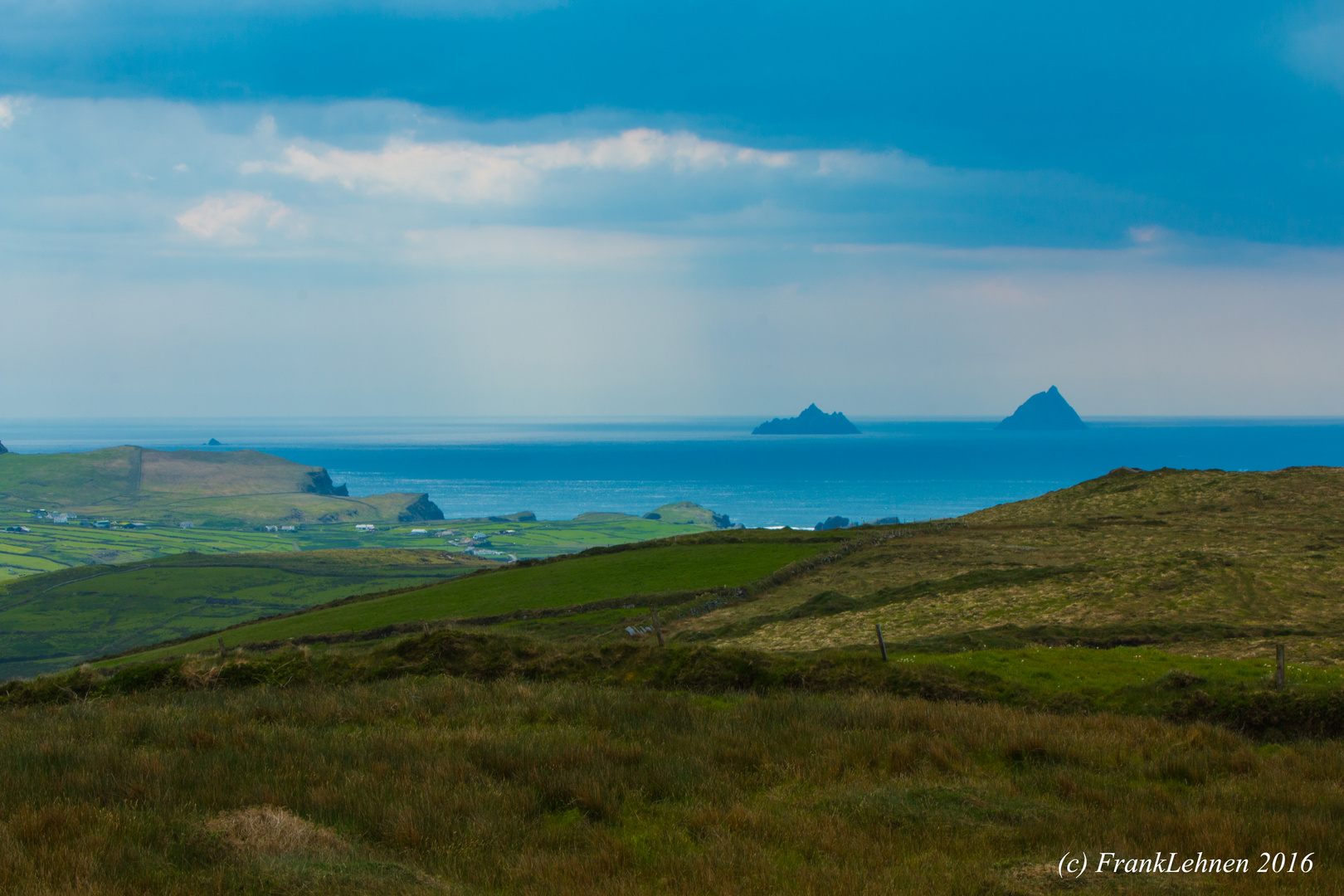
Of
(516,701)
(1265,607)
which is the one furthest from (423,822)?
(1265,607)

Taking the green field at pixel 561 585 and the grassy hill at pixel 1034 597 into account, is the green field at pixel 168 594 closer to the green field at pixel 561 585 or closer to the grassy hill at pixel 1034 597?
the green field at pixel 561 585

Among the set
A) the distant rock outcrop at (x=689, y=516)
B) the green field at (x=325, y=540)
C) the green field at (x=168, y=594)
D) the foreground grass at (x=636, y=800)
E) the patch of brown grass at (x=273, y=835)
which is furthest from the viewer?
the distant rock outcrop at (x=689, y=516)

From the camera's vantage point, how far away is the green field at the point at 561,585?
1331 inches

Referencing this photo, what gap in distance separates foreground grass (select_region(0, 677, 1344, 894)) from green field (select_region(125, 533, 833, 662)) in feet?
72.8

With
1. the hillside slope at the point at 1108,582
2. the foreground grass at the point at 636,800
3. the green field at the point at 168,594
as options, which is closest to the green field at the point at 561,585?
the hillside slope at the point at 1108,582

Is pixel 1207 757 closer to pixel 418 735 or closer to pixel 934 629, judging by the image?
pixel 418 735

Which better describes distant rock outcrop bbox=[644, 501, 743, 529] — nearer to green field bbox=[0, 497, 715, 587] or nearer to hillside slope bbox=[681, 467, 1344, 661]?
green field bbox=[0, 497, 715, 587]

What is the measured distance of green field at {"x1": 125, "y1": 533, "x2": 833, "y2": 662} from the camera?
33812 mm

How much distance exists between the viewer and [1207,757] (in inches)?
365

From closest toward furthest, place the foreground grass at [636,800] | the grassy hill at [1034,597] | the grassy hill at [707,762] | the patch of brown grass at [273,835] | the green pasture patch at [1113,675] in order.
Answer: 1. the foreground grass at [636,800]
2. the grassy hill at [707,762]
3. the patch of brown grass at [273,835]
4. the green pasture patch at [1113,675]
5. the grassy hill at [1034,597]

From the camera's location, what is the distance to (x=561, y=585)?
3662 cm

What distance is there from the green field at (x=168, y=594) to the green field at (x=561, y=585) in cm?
5092

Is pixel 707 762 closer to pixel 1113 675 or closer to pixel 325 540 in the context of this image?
pixel 1113 675

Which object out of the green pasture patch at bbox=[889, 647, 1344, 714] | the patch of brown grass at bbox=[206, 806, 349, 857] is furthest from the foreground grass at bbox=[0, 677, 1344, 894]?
the green pasture patch at bbox=[889, 647, 1344, 714]
